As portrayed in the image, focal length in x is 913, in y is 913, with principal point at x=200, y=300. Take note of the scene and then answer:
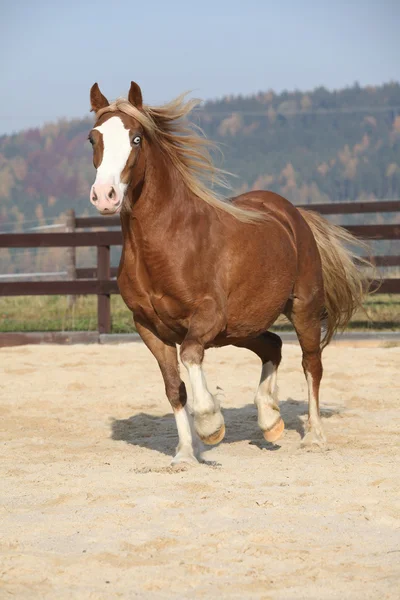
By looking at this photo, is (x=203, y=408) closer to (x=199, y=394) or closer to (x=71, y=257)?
(x=199, y=394)

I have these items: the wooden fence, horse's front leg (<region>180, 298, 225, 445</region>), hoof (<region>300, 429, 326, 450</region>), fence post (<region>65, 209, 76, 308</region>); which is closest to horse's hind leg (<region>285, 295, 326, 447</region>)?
hoof (<region>300, 429, 326, 450</region>)

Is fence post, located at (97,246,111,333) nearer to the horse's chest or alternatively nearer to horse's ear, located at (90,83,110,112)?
the horse's chest

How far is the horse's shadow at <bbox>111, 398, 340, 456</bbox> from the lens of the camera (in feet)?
20.1

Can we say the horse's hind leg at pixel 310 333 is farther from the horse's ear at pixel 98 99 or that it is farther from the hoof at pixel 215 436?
the horse's ear at pixel 98 99

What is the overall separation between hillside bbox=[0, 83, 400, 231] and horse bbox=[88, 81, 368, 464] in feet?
159

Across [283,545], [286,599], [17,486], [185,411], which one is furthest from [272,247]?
[286,599]

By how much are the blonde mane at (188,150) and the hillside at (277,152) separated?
48.6 metres

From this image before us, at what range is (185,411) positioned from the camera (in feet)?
17.6

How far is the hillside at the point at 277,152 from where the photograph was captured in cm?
6600

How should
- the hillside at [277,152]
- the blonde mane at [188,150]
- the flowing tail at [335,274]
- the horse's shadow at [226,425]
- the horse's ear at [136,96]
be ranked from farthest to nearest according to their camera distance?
the hillside at [277,152]
the flowing tail at [335,274]
the horse's shadow at [226,425]
the blonde mane at [188,150]
the horse's ear at [136,96]

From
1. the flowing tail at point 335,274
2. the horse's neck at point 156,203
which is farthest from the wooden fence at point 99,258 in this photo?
the horse's neck at point 156,203

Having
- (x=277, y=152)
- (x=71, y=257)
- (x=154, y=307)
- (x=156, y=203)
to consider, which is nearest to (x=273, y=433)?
(x=154, y=307)

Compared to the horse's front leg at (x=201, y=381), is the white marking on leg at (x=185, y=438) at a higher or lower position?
lower

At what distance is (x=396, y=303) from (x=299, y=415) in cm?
626
